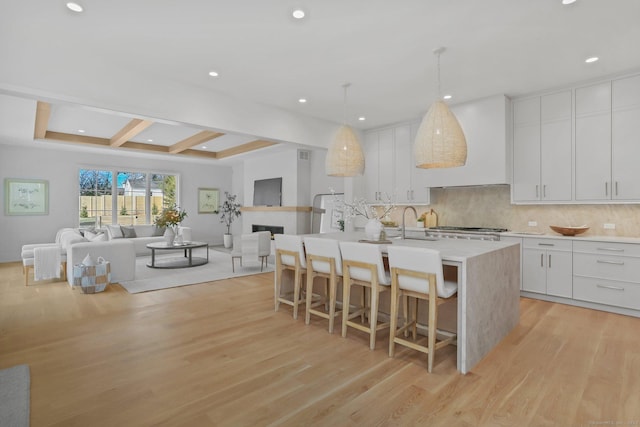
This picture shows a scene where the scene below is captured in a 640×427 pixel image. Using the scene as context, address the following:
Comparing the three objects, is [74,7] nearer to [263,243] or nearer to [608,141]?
[263,243]

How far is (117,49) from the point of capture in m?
3.25

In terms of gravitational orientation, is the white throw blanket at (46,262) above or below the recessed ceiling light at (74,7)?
below

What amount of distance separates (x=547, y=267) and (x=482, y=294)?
2.24m

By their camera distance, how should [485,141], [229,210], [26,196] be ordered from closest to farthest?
[485,141] → [26,196] → [229,210]

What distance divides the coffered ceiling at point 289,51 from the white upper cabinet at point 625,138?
240 mm

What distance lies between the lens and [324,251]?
3.27 m

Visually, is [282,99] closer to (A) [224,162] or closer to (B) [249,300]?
(B) [249,300]

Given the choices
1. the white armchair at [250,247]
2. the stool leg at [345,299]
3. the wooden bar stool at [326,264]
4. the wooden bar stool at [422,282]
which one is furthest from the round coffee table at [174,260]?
the wooden bar stool at [422,282]

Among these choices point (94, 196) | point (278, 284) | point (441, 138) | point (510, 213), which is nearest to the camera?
point (441, 138)

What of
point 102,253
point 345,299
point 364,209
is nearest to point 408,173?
point 364,209

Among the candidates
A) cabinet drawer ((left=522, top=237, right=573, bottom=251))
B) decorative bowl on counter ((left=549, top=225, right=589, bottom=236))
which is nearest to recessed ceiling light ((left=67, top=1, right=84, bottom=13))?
cabinet drawer ((left=522, top=237, right=573, bottom=251))

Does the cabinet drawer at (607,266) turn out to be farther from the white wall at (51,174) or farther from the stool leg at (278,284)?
the white wall at (51,174)

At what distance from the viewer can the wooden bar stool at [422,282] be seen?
2447mm

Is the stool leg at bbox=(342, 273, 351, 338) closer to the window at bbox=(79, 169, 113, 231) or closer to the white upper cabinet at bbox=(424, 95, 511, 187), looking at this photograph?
the white upper cabinet at bbox=(424, 95, 511, 187)
